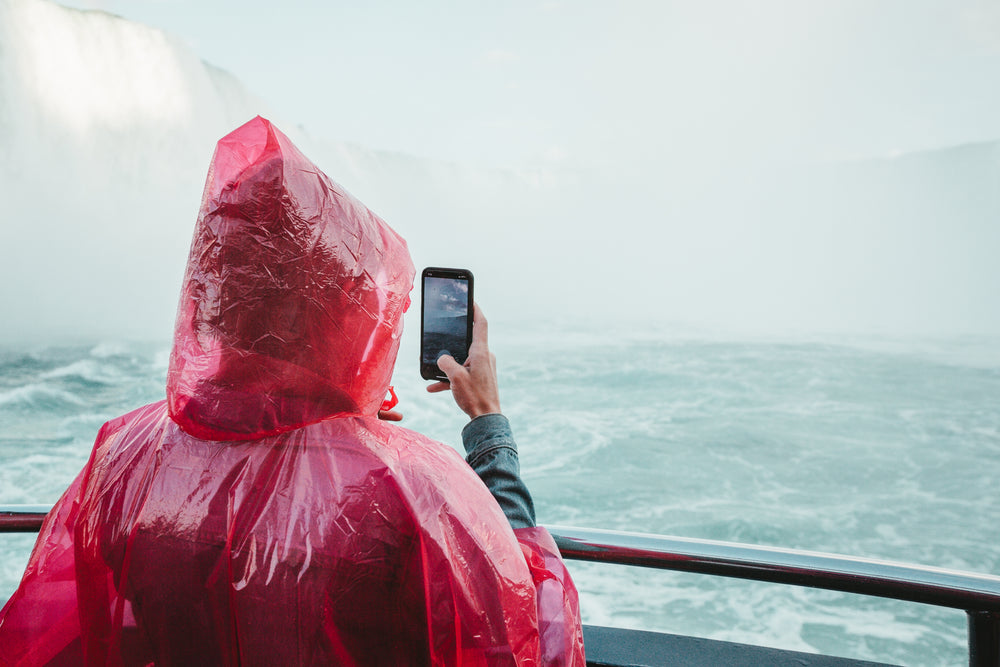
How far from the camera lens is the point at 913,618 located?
5.02 m

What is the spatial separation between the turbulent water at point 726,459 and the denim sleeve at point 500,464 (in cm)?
430

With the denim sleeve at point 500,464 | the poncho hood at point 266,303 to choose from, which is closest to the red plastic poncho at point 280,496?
the poncho hood at point 266,303

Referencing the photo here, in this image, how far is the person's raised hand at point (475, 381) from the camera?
779mm

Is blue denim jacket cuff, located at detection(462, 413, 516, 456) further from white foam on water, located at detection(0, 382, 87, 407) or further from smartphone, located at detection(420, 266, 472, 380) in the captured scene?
white foam on water, located at detection(0, 382, 87, 407)

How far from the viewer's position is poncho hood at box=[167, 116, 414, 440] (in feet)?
1.53

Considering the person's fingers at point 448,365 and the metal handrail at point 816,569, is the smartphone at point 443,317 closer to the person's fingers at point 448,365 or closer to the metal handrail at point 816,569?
the person's fingers at point 448,365

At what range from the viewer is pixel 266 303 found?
1.52 feet

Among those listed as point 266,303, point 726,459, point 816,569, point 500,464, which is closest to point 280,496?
point 266,303

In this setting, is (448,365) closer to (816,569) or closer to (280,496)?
(280,496)

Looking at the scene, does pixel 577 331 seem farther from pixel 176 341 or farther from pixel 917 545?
pixel 176 341

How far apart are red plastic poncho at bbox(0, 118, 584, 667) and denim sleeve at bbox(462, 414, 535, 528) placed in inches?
6.6

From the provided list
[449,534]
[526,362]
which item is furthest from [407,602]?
[526,362]

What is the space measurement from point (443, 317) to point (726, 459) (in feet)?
29.1

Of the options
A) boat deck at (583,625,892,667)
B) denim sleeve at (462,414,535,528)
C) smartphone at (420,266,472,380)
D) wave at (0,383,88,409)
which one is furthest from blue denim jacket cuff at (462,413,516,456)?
wave at (0,383,88,409)
